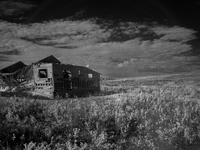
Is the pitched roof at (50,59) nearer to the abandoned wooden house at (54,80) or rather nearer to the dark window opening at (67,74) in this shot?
the abandoned wooden house at (54,80)

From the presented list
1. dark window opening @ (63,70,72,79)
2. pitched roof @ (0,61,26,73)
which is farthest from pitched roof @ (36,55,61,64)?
pitched roof @ (0,61,26,73)

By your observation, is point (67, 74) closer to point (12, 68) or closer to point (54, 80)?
point (54, 80)

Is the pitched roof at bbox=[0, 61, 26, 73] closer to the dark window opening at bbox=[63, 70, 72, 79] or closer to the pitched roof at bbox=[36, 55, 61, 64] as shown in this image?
the pitched roof at bbox=[36, 55, 61, 64]

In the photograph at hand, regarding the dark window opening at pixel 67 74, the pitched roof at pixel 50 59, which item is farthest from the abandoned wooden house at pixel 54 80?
the pitched roof at pixel 50 59

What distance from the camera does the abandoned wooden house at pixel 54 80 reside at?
18.8 meters

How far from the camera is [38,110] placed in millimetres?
7688

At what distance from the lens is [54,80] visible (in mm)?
18719

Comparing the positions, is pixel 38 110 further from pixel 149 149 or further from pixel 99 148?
pixel 149 149

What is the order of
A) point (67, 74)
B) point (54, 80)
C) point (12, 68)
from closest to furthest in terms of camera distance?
1. point (54, 80)
2. point (67, 74)
3. point (12, 68)

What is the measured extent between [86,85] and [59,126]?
716 inches

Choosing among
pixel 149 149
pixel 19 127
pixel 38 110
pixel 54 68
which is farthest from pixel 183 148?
pixel 54 68

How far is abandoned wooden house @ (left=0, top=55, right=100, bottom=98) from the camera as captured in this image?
18.8 metres

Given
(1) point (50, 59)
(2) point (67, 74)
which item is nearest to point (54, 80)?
(2) point (67, 74)

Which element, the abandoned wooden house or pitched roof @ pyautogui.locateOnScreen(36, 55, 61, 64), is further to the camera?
pitched roof @ pyautogui.locateOnScreen(36, 55, 61, 64)
